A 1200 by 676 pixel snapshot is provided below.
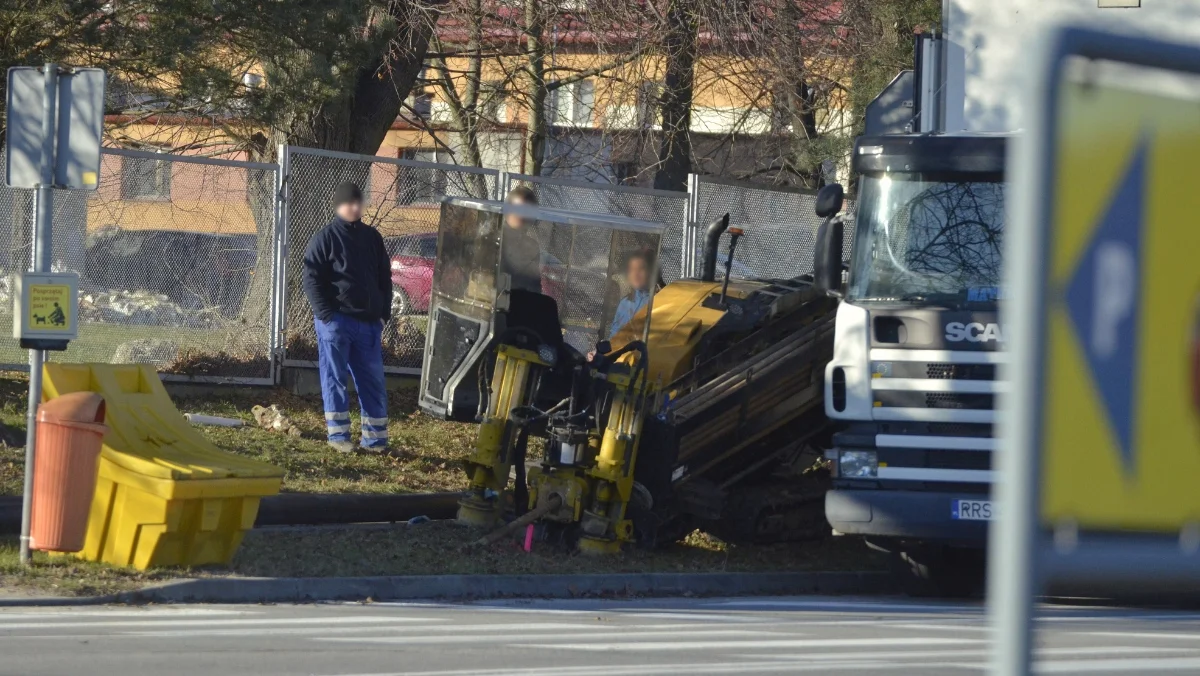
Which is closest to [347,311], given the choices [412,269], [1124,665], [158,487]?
[412,269]

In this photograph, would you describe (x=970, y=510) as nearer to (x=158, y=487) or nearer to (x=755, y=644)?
(x=755, y=644)

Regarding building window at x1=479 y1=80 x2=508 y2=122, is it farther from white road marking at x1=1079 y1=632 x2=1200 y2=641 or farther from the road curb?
white road marking at x1=1079 y1=632 x2=1200 y2=641

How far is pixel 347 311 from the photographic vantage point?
12.6 m

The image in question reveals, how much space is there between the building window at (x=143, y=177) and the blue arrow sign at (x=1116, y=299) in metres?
12.9

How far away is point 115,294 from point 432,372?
166 inches

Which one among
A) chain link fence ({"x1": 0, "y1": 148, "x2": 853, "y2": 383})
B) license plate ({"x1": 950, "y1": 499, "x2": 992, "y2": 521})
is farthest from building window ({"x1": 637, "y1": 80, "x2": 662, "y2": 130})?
license plate ({"x1": 950, "y1": 499, "x2": 992, "y2": 521})

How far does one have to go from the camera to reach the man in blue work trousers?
496 inches

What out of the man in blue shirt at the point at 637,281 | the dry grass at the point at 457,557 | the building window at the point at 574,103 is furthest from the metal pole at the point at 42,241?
the building window at the point at 574,103

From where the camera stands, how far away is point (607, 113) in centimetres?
2067

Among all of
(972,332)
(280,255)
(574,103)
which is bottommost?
(972,332)

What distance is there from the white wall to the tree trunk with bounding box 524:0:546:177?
8391mm

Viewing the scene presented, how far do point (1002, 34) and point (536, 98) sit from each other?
994 cm

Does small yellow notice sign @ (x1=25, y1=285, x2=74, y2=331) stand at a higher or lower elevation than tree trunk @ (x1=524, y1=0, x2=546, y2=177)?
lower

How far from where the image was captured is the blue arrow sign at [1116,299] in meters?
2.31
